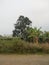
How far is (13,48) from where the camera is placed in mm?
19469

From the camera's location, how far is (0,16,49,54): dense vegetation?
1945 cm

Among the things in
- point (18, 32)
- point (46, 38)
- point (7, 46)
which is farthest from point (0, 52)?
point (18, 32)

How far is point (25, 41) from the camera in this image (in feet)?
76.4

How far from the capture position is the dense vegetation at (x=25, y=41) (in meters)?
19.5

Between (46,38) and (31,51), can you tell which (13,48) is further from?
(46,38)

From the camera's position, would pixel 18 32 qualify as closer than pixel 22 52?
No
